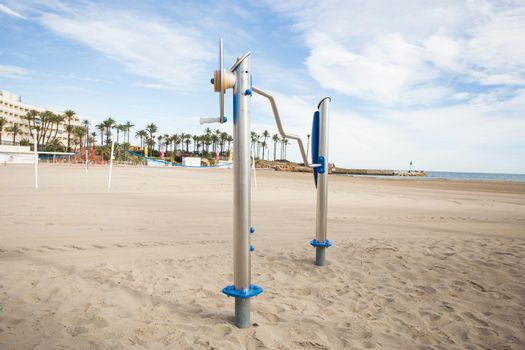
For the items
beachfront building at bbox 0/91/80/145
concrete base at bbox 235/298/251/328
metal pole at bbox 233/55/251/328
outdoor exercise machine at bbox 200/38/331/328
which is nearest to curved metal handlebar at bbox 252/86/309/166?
outdoor exercise machine at bbox 200/38/331/328

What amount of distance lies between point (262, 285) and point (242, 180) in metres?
1.63

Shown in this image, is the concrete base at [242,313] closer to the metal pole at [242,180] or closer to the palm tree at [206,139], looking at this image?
the metal pole at [242,180]

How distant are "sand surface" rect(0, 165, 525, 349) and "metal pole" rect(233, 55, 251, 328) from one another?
1.41 feet

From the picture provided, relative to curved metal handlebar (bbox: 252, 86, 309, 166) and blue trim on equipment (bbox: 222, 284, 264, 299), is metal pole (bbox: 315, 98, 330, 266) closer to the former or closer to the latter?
curved metal handlebar (bbox: 252, 86, 309, 166)

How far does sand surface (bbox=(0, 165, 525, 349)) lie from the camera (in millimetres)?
2414

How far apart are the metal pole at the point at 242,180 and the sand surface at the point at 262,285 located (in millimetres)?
431

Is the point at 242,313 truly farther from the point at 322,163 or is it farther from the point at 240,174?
the point at 322,163

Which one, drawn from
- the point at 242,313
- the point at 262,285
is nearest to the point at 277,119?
the point at 242,313

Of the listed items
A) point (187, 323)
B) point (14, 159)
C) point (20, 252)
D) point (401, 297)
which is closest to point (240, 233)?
point (187, 323)

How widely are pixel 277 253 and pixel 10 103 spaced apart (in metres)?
122

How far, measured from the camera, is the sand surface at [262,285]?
7.92 ft

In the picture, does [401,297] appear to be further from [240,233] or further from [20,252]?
[20,252]

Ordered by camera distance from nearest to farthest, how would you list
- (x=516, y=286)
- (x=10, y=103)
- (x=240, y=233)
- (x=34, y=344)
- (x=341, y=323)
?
(x=34, y=344) → (x=240, y=233) → (x=341, y=323) → (x=516, y=286) → (x=10, y=103)

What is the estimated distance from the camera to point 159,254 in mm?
4508
